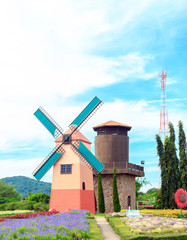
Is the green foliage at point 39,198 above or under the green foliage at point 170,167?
under

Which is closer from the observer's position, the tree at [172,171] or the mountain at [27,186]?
the tree at [172,171]

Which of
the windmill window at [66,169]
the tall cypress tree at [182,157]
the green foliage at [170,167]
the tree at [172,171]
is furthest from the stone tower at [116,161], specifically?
the windmill window at [66,169]

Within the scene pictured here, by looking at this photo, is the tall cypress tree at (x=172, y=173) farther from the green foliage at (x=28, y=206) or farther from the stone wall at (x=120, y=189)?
the green foliage at (x=28, y=206)

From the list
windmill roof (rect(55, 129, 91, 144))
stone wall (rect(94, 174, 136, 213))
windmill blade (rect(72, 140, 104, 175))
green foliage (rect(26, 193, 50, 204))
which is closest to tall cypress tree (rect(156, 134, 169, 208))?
stone wall (rect(94, 174, 136, 213))

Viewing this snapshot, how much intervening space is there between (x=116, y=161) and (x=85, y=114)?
740cm

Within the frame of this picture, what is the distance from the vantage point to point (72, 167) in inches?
963

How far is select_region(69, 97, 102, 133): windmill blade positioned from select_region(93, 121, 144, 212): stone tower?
5440 mm

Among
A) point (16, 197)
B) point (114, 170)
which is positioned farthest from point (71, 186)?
point (16, 197)

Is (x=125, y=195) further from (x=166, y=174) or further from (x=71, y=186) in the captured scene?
(x=71, y=186)

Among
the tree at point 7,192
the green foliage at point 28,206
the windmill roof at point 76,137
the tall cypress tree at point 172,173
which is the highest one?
the windmill roof at point 76,137

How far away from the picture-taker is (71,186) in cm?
2412

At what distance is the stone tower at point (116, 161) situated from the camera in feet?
92.2

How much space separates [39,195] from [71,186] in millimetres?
18252

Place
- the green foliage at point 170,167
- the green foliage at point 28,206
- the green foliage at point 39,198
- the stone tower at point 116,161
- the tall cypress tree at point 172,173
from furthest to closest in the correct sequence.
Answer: the green foliage at point 39,198
the green foliage at point 28,206
the green foliage at point 170,167
the tall cypress tree at point 172,173
the stone tower at point 116,161
